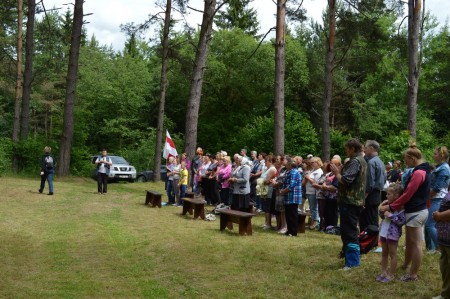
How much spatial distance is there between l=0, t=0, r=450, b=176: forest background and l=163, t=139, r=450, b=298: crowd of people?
1363 centimetres

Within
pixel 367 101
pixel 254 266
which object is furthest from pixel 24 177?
pixel 367 101

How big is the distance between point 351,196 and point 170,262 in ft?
9.78

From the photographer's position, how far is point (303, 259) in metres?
7.87

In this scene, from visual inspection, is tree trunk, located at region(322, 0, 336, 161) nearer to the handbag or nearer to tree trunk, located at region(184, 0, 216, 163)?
tree trunk, located at region(184, 0, 216, 163)

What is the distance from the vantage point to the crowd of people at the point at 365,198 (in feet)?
20.4

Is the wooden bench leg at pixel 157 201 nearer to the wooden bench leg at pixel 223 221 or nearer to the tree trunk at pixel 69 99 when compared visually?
the wooden bench leg at pixel 223 221

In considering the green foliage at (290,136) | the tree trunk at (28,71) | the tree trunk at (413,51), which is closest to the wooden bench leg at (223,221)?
the tree trunk at (413,51)

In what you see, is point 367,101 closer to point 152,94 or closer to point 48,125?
point 152,94

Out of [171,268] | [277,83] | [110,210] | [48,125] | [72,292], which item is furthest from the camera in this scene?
[48,125]

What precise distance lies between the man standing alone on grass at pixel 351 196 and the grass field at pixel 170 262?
0.29m

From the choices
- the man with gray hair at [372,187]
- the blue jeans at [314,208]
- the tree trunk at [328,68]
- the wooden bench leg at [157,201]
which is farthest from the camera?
the tree trunk at [328,68]

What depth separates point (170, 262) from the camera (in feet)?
25.5

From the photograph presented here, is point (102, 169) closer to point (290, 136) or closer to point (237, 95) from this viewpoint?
point (290, 136)

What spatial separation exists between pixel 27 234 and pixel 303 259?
568cm
